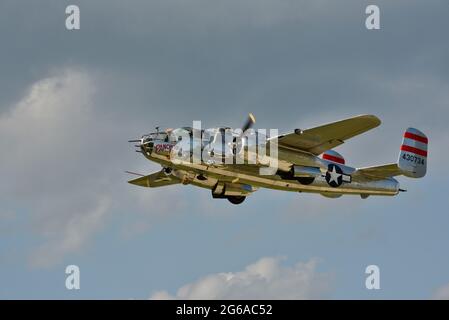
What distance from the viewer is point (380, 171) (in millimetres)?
49031

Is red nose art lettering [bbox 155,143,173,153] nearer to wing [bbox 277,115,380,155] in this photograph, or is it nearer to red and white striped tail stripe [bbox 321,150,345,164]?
wing [bbox 277,115,380,155]

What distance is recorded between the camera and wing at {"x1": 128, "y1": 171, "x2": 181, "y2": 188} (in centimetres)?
5235

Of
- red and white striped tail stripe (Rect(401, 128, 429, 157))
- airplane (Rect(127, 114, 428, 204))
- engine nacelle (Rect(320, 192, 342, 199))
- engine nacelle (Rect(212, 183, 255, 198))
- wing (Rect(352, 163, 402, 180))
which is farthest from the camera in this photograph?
red and white striped tail stripe (Rect(401, 128, 429, 157))

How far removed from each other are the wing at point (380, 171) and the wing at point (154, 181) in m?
10.4

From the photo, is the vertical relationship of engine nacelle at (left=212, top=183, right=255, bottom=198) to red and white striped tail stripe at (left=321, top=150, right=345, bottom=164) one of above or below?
below

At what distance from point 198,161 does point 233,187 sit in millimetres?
4604

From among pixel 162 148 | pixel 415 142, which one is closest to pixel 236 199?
pixel 162 148

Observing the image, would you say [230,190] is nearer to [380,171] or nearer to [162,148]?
[162,148]

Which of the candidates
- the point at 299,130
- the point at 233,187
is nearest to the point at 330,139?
the point at 299,130

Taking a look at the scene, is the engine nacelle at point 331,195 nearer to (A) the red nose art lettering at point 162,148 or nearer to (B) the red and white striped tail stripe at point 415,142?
(B) the red and white striped tail stripe at point 415,142

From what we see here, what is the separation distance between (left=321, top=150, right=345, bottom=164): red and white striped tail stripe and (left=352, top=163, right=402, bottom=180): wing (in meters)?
1.06

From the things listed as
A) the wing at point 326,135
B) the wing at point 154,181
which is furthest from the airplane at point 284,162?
the wing at point 154,181

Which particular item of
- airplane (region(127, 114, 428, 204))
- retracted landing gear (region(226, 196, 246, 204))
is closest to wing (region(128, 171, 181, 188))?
airplane (region(127, 114, 428, 204))

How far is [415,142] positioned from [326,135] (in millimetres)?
7267
